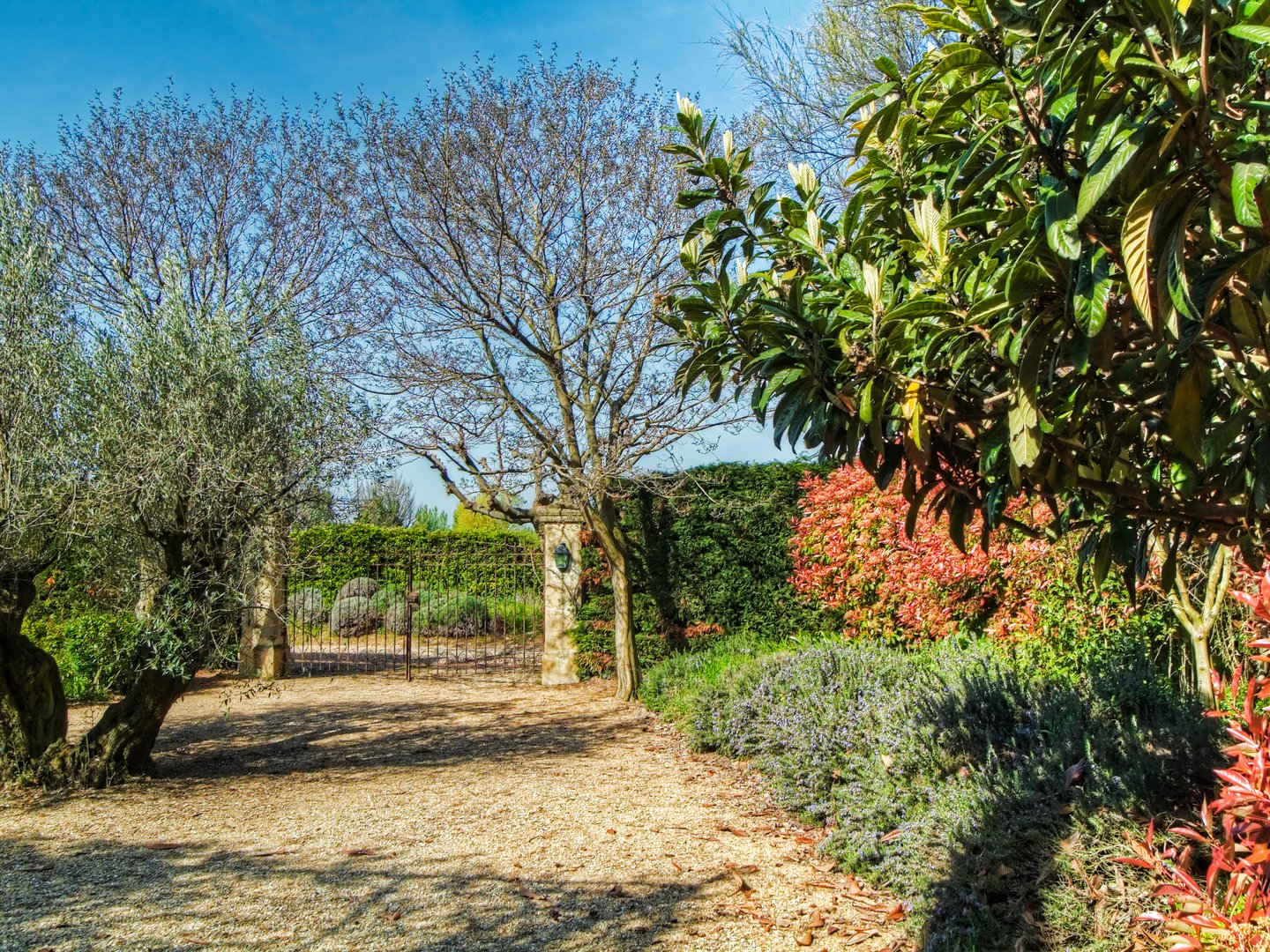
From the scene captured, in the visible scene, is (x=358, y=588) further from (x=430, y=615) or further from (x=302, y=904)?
(x=302, y=904)

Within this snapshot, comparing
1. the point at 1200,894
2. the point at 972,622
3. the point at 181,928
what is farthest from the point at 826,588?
the point at 1200,894

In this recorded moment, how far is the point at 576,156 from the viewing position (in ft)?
30.6

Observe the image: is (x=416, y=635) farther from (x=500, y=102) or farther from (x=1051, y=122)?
(x=1051, y=122)

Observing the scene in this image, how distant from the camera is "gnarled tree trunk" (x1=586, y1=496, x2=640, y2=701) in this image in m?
10.2

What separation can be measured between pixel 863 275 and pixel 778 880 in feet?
10.6

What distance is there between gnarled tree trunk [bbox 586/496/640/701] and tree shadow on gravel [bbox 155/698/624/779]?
96 centimetres

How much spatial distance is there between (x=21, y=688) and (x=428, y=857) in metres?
3.17

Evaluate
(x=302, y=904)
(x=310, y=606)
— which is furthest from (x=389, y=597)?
(x=302, y=904)

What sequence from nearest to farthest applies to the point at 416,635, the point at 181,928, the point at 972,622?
1. the point at 181,928
2. the point at 972,622
3. the point at 416,635

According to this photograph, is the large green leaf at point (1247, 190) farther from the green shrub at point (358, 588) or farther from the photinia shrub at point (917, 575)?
the green shrub at point (358, 588)

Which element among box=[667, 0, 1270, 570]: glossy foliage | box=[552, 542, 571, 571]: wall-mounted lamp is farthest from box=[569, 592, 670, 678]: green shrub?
box=[667, 0, 1270, 570]: glossy foliage

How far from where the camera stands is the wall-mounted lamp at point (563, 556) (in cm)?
1166

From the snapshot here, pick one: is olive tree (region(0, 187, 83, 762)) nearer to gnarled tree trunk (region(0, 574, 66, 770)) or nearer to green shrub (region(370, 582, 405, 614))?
gnarled tree trunk (region(0, 574, 66, 770))

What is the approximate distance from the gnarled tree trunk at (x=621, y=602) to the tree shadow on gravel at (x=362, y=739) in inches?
37.8
